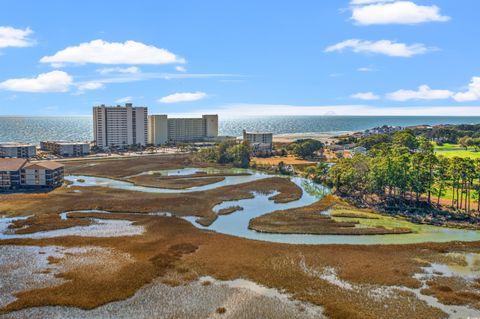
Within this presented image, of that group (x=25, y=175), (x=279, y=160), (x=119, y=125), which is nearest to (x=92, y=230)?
(x=25, y=175)

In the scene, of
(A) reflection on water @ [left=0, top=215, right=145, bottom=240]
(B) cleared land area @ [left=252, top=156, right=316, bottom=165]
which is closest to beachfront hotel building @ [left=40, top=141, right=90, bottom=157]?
(B) cleared land area @ [left=252, top=156, right=316, bottom=165]

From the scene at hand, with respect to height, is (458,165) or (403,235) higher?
(458,165)

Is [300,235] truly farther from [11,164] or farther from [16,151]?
[16,151]

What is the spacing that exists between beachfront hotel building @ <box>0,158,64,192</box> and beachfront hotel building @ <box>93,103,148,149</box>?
77038 mm

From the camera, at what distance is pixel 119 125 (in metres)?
164

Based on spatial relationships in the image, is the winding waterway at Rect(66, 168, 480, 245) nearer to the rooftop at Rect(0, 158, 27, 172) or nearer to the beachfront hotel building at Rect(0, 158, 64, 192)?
the beachfront hotel building at Rect(0, 158, 64, 192)

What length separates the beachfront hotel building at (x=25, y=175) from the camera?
81.6 meters

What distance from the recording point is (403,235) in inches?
2127

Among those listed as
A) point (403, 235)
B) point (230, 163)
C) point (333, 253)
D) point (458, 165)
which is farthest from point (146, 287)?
point (230, 163)

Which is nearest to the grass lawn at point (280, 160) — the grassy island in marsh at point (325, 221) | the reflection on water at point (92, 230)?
the grassy island in marsh at point (325, 221)

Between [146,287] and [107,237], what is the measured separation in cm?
1705

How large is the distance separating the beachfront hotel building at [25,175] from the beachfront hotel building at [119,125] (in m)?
77.0

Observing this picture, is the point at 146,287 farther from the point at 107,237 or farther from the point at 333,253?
the point at 333,253

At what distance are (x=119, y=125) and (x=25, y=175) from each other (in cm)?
8337
